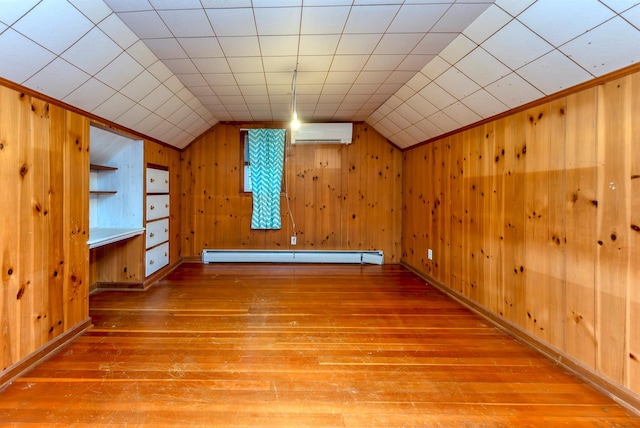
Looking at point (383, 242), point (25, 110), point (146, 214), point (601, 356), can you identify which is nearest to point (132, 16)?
point (25, 110)

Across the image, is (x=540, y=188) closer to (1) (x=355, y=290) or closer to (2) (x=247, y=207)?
(1) (x=355, y=290)

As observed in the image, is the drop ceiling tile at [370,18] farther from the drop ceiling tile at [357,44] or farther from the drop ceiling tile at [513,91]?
the drop ceiling tile at [513,91]

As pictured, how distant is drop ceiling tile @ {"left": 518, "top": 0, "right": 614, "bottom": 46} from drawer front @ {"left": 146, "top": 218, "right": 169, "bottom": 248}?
4.11m

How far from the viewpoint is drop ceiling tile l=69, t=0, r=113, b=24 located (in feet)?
5.40

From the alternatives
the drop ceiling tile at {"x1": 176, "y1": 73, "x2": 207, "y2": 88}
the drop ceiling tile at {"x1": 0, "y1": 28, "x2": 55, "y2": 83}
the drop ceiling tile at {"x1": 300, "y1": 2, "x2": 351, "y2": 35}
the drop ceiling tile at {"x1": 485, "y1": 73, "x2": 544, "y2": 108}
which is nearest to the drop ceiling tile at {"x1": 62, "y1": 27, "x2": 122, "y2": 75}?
the drop ceiling tile at {"x1": 0, "y1": 28, "x2": 55, "y2": 83}

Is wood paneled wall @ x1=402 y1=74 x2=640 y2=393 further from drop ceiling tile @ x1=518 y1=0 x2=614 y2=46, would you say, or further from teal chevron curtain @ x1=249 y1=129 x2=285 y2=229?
teal chevron curtain @ x1=249 y1=129 x2=285 y2=229

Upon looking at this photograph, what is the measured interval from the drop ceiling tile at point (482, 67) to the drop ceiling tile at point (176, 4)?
1.95m

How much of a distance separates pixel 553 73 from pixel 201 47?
253cm

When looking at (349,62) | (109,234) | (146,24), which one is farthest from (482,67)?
(109,234)

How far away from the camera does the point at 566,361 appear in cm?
191

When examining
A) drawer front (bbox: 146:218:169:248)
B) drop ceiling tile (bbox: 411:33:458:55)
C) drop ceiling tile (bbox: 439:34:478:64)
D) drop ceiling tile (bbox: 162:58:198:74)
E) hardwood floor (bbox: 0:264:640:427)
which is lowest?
hardwood floor (bbox: 0:264:640:427)

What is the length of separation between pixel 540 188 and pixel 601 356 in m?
1.11

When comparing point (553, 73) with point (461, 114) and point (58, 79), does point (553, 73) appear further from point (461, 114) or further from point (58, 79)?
point (58, 79)

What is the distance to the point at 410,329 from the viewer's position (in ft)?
8.14
